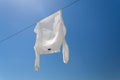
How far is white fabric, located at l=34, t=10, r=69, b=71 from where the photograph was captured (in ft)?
6.01

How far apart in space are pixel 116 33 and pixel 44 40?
91 cm

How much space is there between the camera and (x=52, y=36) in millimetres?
1902

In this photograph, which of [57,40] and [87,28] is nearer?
[57,40]

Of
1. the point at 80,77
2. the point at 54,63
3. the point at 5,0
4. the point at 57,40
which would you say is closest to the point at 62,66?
the point at 54,63

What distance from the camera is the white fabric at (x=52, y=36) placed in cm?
183

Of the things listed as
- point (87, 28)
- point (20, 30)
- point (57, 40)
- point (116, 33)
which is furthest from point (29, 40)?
point (116, 33)

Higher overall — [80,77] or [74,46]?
[74,46]

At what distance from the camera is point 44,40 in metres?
1.95

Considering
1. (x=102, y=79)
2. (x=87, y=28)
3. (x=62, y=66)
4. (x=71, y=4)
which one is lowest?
(x=102, y=79)

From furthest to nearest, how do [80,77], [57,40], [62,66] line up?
[62,66] < [80,77] < [57,40]

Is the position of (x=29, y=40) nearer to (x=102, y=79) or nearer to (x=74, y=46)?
(x=74, y=46)

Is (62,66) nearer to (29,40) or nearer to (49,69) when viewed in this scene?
(49,69)

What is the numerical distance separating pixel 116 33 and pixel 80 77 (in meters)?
0.74

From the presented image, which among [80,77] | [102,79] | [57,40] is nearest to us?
[57,40]
